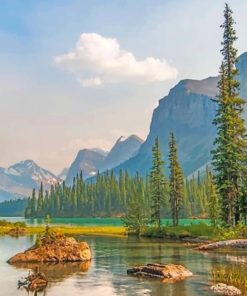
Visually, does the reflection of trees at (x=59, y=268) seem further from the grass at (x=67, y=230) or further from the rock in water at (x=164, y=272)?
the grass at (x=67, y=230)

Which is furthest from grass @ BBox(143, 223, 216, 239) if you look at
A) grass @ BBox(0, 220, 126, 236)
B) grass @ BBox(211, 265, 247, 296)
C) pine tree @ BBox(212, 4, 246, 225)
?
grass @ BBox(211, 265, 247, 296)

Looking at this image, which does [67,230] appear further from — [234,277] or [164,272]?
[234,277]

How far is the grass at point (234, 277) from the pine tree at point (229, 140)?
3067cm

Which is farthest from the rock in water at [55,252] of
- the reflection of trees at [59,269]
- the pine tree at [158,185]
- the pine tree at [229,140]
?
the pine tree at [158,185]

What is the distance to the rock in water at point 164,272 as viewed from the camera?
32.3 m

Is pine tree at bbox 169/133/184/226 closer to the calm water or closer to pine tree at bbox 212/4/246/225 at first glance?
pine tree at bbox 212/4/246/225

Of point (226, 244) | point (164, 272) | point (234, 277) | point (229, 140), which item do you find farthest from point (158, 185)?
point (234, 277)

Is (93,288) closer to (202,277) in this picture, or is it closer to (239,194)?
(202,277)

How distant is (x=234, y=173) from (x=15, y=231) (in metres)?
47.4

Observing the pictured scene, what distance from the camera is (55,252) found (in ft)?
145

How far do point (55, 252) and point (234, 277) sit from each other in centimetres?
1886

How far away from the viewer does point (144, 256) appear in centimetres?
4753

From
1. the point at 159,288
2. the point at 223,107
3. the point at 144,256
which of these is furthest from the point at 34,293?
the point at 223,107

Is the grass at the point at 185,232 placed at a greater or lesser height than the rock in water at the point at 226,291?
greater
